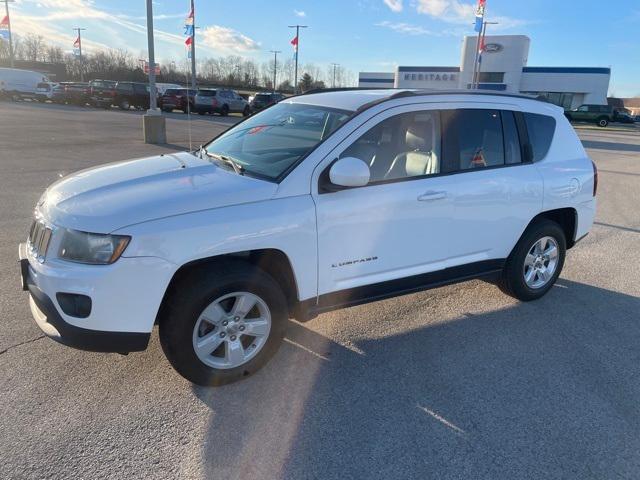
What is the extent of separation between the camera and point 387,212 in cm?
353

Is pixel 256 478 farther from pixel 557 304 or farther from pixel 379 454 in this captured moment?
pixel 557 304

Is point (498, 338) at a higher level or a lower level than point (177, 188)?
lower

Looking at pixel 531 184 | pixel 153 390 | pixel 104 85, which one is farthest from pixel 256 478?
pixel 104 85

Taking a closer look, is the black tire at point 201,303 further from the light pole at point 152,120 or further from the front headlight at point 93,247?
the light pole at point 152,120

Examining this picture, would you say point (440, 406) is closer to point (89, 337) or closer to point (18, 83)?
point (89, 337)

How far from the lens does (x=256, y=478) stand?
8.13ft

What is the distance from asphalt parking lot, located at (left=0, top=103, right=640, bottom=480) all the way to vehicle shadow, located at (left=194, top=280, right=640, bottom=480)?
0.03 feet

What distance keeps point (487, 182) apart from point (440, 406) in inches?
74.6

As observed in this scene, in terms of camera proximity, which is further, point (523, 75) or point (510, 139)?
point (523, 75)

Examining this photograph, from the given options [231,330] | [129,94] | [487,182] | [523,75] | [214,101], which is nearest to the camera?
[231,330]

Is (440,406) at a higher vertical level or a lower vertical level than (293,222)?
lower

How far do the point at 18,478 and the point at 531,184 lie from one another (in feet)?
13.7

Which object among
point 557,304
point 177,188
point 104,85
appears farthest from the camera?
point 104,85

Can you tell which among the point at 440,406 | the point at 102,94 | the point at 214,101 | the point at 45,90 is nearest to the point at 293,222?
the point at 440,406
